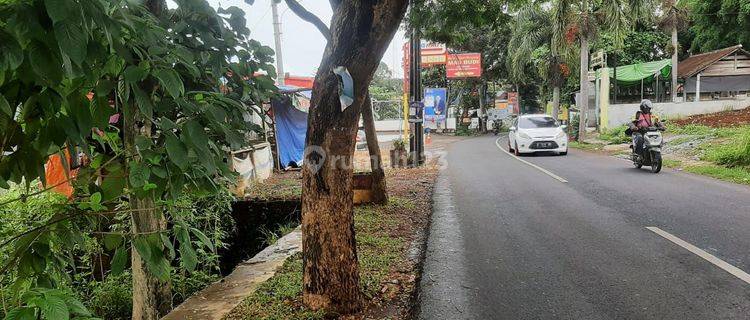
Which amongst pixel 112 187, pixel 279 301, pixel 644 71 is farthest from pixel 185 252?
pixel 644 71

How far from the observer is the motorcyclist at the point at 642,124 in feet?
39.8

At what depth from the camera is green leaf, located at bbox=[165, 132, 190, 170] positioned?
160cm

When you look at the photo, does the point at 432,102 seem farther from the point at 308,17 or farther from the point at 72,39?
the point at 72,39

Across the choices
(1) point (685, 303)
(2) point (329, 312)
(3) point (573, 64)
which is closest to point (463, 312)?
(2) point (329, 312)

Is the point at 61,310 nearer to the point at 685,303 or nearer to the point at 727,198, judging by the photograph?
the point at 685,303

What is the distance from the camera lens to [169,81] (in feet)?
5.06

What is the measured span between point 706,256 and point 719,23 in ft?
108

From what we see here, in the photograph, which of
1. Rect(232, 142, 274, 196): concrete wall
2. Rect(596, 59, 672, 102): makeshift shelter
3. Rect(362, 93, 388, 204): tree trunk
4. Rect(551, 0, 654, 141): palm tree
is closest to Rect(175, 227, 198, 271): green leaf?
Rect(362, 93, 388, 204): tree trunk

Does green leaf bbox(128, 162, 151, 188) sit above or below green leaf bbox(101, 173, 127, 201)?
above

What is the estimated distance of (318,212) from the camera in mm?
3646

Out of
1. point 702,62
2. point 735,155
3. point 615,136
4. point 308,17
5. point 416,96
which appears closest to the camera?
point 308,17

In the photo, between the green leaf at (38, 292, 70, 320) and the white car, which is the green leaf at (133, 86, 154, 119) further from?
the white car

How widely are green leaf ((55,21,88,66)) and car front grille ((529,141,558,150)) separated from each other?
18158mm

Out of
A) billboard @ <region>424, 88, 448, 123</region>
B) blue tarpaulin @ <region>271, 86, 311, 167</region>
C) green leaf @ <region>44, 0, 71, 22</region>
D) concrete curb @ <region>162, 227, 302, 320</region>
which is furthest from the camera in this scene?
billboard @ <region>424, 88, 448, 123</region>
